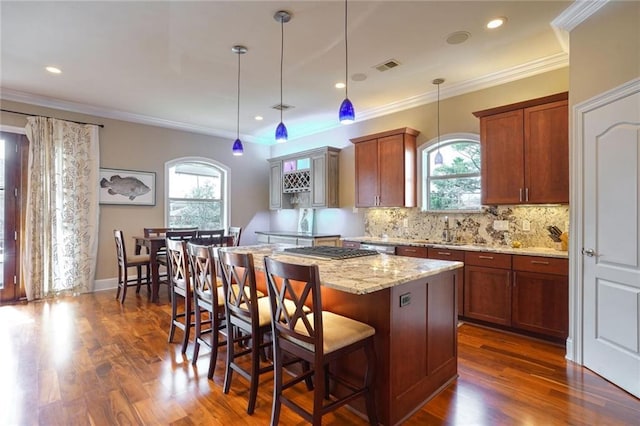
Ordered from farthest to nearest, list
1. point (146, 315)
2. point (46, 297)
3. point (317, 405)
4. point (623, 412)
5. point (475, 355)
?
point (46, 297), point (146, 315), point (475, 355), point (623, 412), point (317, 405)

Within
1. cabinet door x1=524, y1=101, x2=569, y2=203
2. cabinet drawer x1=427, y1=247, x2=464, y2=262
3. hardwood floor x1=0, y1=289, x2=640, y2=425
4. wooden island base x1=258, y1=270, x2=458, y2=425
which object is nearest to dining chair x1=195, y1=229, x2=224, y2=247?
hardwood floor x1=0, y1=289, x2=640, y2=425

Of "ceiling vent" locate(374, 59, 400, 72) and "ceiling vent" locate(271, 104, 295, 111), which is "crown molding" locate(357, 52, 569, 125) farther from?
"ceiling vent" locate(271, 104, 295, 111)

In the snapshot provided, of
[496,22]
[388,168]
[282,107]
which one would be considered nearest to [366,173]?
[388,168]

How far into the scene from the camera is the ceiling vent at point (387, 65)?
3.70m

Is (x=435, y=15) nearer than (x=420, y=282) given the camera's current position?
No

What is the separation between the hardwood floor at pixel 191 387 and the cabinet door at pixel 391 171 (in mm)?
2025

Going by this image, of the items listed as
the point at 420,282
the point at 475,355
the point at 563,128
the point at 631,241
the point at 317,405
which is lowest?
the point at 475,355

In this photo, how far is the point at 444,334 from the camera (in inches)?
96.7

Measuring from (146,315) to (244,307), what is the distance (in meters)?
2.46

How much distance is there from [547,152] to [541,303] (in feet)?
5.04

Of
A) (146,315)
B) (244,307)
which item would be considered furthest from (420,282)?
(146,315)

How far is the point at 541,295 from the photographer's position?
3.30 metres

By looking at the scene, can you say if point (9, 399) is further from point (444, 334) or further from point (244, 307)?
point (444, 334)

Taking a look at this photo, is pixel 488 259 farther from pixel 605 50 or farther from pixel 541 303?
pixel 605 50
